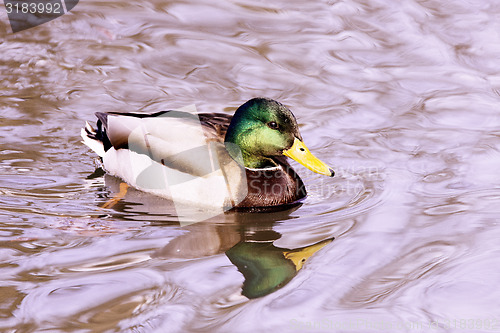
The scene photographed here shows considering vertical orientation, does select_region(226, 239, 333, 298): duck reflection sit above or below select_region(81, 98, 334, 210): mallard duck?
below

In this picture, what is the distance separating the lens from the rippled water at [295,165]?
4.32m

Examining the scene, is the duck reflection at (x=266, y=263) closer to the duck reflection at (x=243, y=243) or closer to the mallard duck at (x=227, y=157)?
the duck reflection at (x=243, y=243)

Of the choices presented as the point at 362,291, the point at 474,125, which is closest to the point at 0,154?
the point at 362,291

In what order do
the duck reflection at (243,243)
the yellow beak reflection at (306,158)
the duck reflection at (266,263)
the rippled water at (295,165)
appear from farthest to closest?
1. the yellow beak reflection at (306,158)
2. the duck reflection at (243,243)
3. the duck reflection at (266,263)
4. the rippled water at (295,165)

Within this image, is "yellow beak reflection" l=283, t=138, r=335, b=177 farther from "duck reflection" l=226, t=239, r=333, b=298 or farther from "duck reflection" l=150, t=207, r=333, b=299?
"duck reflection" l=226, t=239, r=333, b=298

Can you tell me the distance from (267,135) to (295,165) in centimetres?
93

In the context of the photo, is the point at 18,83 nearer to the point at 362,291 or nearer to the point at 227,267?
the point at 227,267

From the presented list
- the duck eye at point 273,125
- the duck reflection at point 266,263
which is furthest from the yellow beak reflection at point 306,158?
the duck reflection at point 266,263

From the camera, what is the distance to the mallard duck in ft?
19.0

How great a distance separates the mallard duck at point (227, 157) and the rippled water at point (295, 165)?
0.55 ft

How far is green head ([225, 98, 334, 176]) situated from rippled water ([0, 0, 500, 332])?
417mm

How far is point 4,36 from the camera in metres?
8.98

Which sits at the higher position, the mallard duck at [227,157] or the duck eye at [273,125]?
the duck eye at [273,125]

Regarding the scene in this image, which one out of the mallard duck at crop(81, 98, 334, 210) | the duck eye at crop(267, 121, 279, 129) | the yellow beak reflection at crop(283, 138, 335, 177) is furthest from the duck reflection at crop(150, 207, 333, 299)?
the duck eye at crop(267, 121, 279, 129)
